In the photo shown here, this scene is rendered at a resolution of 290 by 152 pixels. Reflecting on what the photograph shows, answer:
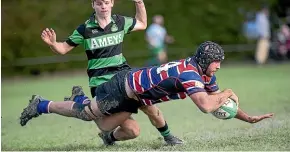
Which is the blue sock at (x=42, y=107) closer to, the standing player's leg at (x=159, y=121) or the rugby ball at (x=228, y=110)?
the standing player's leg at (x=159, y=121)

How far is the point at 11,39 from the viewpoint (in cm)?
2580

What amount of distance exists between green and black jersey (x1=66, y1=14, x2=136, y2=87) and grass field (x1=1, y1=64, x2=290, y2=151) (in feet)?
2.77

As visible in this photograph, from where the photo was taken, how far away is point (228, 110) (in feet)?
26.1

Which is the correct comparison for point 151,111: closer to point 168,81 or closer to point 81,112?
point 81,112

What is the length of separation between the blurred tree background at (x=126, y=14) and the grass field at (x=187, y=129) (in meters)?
7.90

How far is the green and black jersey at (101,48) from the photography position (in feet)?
28.5

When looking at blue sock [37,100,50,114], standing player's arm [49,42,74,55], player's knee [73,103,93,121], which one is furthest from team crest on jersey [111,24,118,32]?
blue sock [37,100,50,114]

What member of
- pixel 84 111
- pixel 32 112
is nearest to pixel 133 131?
pixel 84 111

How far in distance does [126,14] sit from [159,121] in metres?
16.5

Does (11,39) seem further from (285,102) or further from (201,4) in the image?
(285,102)

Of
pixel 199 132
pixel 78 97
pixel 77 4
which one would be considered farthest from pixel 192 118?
pixel 77 4

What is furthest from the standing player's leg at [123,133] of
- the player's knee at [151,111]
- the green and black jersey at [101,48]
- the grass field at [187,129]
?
the green and black jersey at [101,48]

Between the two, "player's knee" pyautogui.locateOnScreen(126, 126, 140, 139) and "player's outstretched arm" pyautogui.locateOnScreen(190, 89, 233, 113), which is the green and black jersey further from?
"player's outstretched arm" pyautogui.locateOnScreen(190, 89, 233, 113)

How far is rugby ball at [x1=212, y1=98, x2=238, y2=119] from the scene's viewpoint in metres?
7.93
